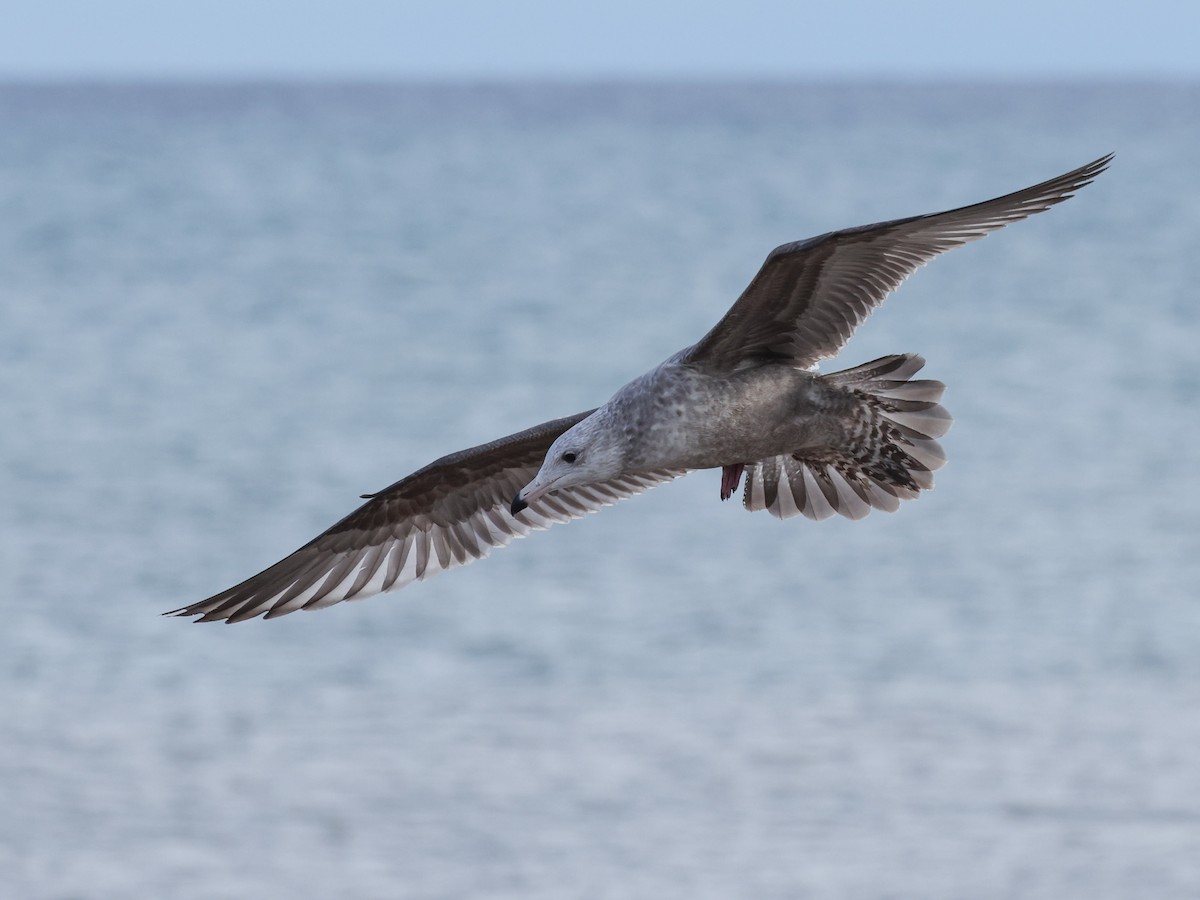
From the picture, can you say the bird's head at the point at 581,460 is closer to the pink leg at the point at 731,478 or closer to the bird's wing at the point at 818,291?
the bird's wing at the point at 818,291

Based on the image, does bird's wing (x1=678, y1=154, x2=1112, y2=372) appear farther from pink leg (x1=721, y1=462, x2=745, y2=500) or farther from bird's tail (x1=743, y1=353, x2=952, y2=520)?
pink leg (x1=721, y1=462, x2=745, y2=500)

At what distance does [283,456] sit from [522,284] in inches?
442

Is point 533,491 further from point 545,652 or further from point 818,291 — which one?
point 545,652

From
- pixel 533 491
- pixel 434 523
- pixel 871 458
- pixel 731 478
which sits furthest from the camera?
pixel 434 523

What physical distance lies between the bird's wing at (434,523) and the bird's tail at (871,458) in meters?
0.58

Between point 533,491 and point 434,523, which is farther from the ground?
point 434,523

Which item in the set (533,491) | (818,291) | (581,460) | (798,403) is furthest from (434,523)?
(818,291)

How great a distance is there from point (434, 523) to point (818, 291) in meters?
1.86

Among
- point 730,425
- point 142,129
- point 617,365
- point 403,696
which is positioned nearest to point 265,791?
point 403,696

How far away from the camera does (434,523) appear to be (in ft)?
23.3

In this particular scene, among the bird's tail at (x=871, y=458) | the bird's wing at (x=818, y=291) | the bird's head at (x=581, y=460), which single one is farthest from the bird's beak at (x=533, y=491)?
the bird's tail at (x=871, y=458)

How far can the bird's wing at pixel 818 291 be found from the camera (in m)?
5.66

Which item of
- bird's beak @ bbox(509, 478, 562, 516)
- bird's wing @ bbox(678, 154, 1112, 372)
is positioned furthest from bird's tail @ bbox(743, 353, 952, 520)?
bird's beak @ bbox(509, 478, 562, 516)

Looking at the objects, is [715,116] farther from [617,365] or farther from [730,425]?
[730,425]
